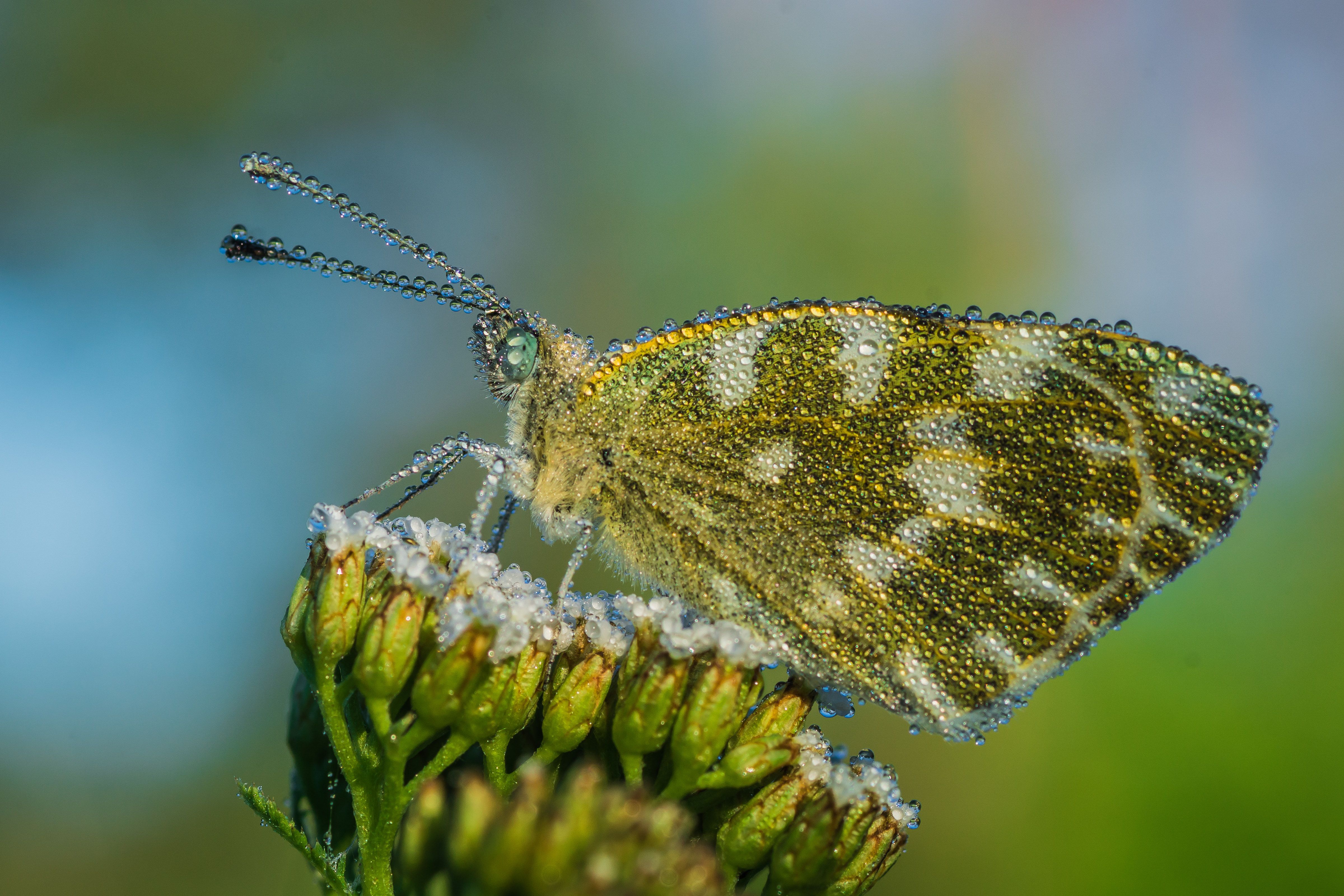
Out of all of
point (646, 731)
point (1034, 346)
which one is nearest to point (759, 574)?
point (646, 731)

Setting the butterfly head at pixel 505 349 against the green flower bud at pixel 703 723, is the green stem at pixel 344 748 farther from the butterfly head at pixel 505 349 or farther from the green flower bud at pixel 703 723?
the butterfly head at pixel 505 349

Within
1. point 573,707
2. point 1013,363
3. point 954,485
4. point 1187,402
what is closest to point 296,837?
point 573,707

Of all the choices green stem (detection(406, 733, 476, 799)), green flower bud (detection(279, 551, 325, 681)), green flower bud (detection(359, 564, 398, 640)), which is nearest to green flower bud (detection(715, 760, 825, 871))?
green stem (detection(406, 733, 476, 799))

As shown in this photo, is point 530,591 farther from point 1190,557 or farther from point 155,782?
point 155,782

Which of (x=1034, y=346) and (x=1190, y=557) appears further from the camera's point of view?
(x=1034, y=346)

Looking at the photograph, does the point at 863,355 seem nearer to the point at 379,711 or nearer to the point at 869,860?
the point at 869,860

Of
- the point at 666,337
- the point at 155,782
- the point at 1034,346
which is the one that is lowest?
the point at 155,782
